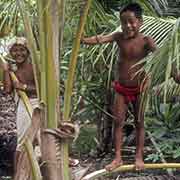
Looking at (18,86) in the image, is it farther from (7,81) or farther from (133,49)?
(133,49)

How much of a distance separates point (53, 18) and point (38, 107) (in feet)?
1.26

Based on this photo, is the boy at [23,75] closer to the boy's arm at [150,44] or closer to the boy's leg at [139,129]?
the boy's leg at [139,129]

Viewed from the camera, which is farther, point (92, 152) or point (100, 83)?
point (92, 152)

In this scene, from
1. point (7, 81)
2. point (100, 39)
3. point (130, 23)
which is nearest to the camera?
point (130, 23)

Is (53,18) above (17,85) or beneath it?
above

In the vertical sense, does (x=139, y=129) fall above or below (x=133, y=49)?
below

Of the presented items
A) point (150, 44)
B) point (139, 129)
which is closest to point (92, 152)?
point (139, 129)

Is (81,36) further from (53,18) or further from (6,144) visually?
(6,144)

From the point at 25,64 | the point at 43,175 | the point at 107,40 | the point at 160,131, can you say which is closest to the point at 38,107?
the point at 43,175

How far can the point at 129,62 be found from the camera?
2.47 meters

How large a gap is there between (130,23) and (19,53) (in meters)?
0.79

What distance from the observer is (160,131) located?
12.7ft

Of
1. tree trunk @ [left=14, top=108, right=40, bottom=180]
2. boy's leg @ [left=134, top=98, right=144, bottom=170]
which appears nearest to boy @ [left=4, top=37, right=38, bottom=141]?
tree trunk @ [left=14, top=108, right=40, bottom=180]

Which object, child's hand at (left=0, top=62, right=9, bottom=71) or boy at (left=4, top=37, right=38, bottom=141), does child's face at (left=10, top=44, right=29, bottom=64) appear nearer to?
boy at (left=4, top=37, right=38, bottom=141)
